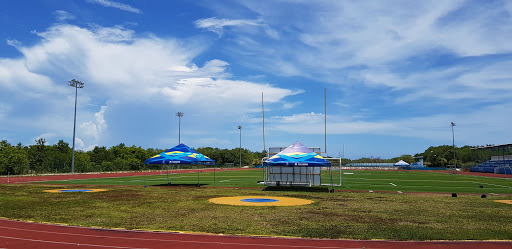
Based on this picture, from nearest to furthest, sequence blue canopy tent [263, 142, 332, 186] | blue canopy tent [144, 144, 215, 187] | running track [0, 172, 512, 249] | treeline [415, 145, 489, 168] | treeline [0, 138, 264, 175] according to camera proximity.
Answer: running track [0, 172, 512, 249]
blue canopy tent [263, 142, 332, 186]
blue canopy tent [144, 144, 215, 187]
treeline [0, 138, 264, 175]
treeline [415, 145, 489, 168]

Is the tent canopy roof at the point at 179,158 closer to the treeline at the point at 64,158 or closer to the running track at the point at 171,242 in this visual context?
the running track at the point at 171,242

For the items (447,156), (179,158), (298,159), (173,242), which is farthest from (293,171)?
(447,156)

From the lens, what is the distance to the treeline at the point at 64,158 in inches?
2152

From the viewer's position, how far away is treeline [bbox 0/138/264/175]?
54656 mm

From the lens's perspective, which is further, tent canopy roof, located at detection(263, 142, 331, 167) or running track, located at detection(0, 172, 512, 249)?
tent canopy roof, located at detection(263, 142, 331, 167)

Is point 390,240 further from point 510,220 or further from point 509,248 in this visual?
point 510,220

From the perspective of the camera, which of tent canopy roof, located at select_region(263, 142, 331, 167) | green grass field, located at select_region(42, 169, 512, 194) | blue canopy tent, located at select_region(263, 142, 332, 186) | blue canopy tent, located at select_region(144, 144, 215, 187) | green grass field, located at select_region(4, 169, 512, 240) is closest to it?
green grass field, located at select_region(4, 169, 512, 240)

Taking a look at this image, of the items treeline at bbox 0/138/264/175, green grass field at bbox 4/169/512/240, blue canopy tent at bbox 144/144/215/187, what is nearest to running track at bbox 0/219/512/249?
green grass field at bbox 4/169/512/240

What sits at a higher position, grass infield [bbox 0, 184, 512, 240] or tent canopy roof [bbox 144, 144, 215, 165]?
tent canopy roof [bbox 144, 144, 215, 165]

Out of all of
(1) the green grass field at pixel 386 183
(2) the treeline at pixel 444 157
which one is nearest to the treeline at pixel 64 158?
(1) the green grass field at pixel 386 183

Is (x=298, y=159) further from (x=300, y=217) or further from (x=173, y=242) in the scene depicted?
(x=173, y=242)

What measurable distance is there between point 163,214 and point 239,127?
4134 inches

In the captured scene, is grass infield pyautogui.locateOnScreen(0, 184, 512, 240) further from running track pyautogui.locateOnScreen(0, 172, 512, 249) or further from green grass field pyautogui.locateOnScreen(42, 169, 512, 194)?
green grass field pyautogui.locateOnScreen(42, 169, 512, 194)

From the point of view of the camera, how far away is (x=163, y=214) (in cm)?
1617
